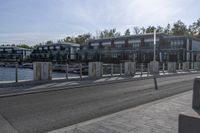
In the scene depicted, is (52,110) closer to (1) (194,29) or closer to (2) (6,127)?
(2) (6,127)

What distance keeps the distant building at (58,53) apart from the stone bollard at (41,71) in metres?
73.4

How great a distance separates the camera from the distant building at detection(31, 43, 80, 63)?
317ft

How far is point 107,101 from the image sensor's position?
9.51m

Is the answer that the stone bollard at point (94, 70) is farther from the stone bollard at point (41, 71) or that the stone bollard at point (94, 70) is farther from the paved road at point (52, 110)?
the paved road at point (52, 110)

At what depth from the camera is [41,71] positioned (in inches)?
659

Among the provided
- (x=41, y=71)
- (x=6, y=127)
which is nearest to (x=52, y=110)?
(x=6, y=127)

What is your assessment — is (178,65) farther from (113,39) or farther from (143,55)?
(113,39)

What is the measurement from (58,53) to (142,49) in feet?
133

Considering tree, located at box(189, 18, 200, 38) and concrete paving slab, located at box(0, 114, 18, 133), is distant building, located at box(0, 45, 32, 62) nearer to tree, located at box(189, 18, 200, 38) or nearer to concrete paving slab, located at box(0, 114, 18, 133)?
tree, located at box(189, 18, 200, 38)

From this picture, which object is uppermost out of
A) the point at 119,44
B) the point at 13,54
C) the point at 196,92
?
the point at 119,44

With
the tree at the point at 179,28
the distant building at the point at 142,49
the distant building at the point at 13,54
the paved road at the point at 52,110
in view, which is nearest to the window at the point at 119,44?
the distant building at the point at 142,49

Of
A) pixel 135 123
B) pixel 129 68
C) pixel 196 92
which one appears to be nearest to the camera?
pixel 135 123

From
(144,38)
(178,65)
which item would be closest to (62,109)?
(178,65)

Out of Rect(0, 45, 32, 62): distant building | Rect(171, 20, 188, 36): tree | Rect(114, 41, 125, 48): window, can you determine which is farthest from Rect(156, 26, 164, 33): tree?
Rect(0, 45, 32, 62): distant building
